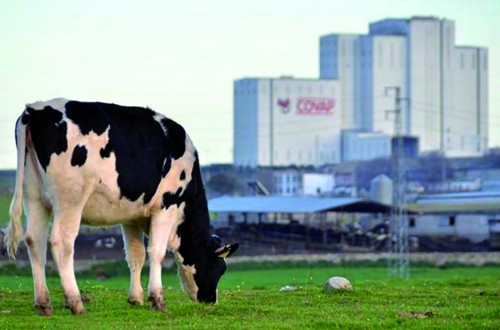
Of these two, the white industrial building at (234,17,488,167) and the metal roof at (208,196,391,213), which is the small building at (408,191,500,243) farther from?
the white industrial building at (234,17,488,167)

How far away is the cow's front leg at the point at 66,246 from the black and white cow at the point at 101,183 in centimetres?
1

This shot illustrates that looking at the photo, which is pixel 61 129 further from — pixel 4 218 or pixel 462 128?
pixel 462 128

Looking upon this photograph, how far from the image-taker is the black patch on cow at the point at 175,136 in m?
16.2

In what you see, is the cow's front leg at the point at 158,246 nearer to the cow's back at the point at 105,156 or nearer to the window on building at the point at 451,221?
the cow's back at the point at 105,156

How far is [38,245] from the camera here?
15219 millimetres

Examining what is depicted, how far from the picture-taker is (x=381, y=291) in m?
19.0

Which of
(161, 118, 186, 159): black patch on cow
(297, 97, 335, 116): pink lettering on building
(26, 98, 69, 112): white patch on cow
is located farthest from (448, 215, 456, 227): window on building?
(297, 97, 335, 116): pink lettering on building

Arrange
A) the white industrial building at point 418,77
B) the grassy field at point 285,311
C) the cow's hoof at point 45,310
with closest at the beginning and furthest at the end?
the grassy field at point 285,311
the cow's hoof at point 45,310
the white industrial building at point 418,77

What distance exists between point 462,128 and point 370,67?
15572 millimetres

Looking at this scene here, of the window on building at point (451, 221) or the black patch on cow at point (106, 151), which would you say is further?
the window on building at point (451, 221)

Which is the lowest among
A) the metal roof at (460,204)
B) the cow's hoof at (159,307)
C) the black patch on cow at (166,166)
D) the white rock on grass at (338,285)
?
the metal roof at (460,204)

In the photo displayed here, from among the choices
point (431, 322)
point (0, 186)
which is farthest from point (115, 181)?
point (0, 186)

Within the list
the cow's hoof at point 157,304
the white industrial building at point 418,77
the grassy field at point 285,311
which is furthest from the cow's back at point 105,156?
the white industrial building at point 418,77

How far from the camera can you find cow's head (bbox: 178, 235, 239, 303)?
668 inches
